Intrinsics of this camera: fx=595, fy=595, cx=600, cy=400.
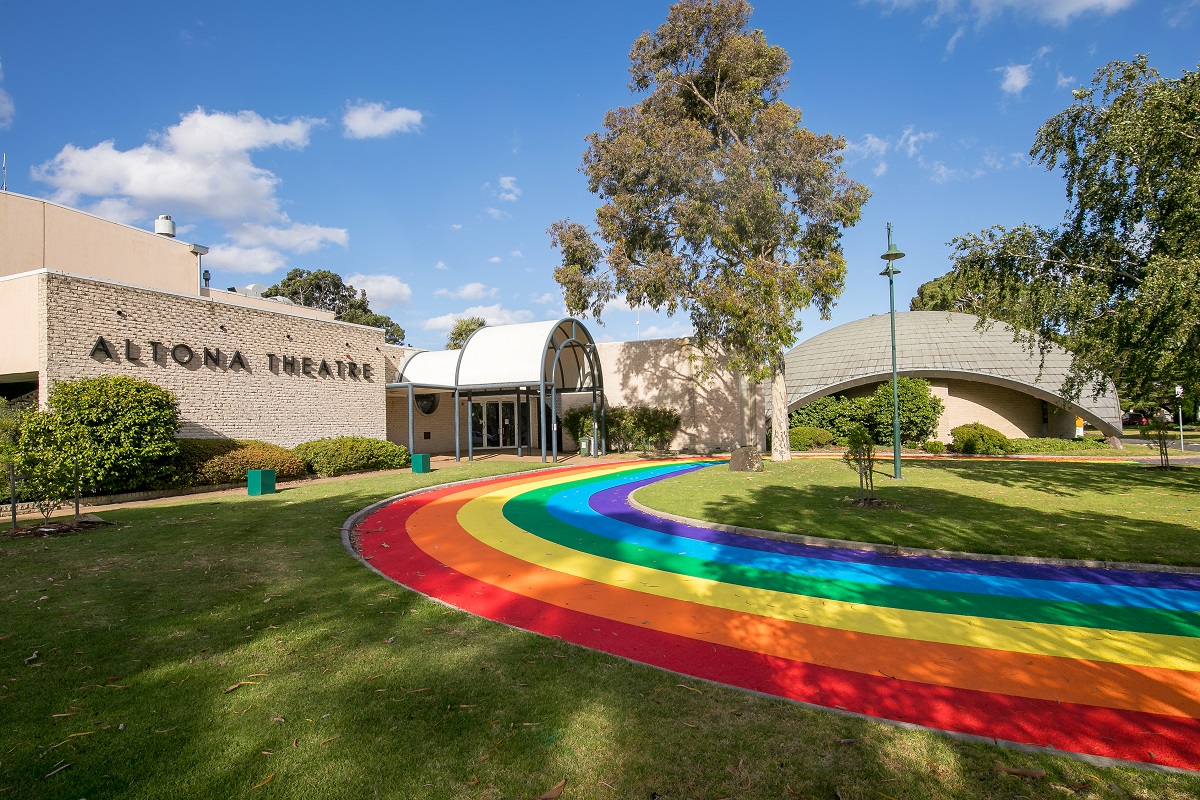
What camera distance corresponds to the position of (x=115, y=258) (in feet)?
83.0

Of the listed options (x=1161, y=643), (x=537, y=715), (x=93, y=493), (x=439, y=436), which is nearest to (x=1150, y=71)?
(x=1161, y=643)

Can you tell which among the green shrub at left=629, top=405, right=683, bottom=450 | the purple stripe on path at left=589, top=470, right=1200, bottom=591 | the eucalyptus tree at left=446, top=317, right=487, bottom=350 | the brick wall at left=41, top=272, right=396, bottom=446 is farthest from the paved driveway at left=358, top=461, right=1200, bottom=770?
the eucalyptus tree at left=446, top=317, right=487, bottom=350

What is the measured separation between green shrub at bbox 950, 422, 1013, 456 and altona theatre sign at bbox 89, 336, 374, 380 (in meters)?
26.8

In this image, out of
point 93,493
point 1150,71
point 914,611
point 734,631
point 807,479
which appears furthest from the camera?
point 807,479

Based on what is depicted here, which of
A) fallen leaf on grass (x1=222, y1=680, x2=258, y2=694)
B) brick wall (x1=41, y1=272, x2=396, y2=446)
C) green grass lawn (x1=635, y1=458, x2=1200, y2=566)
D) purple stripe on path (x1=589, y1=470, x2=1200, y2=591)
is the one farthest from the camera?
brick wall (x1=41, y1=272, x2=396, y2=446)

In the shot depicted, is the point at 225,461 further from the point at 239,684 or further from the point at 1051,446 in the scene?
the point at 1051,446

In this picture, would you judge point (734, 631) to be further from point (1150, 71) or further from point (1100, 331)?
point (1150, 71)

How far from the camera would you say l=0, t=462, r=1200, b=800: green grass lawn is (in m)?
3.04

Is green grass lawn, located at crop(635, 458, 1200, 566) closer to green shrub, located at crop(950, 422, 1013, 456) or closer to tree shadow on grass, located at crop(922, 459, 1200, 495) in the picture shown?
tree shadow on grass, located at crop(922, 459, 1200, 495)

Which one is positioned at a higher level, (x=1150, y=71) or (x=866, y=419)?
(x=1150, y=71)

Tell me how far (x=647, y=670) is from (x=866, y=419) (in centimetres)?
2933

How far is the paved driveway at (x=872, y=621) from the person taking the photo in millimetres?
3910

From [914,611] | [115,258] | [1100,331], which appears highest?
[115,258]

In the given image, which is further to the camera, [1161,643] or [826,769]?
[1161,643]
